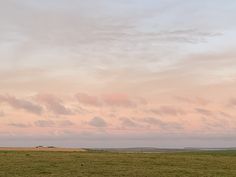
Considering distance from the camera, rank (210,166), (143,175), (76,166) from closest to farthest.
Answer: (143,175) → (76,166) → (210,166)

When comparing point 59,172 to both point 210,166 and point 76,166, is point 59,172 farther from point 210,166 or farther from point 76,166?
point 210,166

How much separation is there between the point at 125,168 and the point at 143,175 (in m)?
6.06

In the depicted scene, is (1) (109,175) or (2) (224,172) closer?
(1) (109,175)

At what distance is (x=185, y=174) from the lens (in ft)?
130

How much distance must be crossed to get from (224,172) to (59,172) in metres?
16.3

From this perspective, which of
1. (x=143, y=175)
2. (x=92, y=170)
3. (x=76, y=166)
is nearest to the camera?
(x=143, y=175)

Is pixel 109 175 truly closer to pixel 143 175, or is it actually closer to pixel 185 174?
pixel 143 175

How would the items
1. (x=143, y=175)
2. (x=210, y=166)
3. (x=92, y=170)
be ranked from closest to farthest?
1. (x=143, y=175)
2. (x=92, y=170)
3. (x=210, y=166)

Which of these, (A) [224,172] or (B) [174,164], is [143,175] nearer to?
(A) [224,172]

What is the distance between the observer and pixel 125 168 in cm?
4375

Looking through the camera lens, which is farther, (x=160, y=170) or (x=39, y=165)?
(x=39, y=165)

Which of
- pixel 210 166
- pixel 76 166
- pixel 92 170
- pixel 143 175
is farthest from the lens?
pixel 210 166

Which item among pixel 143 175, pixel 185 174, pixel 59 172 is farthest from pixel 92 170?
pixel 185 174

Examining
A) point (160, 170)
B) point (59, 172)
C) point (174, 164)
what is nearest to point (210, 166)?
point (174, 164)
